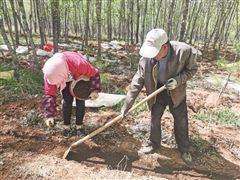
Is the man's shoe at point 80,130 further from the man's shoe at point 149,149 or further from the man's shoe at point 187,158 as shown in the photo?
the man's shoe at point 187,158

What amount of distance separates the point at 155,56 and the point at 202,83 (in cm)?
582

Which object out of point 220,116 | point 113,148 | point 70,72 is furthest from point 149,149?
point 220,116

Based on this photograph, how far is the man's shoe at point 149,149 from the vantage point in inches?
208

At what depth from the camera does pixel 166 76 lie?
4.66 metres

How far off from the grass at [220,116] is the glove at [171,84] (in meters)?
2.41

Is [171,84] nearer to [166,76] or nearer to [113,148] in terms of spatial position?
[166,76]

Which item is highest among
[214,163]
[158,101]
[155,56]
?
[155,56]

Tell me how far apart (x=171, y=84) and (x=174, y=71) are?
0.26 m

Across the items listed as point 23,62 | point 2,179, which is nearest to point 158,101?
point 2,179

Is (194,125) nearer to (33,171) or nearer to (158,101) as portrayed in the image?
(158,101)

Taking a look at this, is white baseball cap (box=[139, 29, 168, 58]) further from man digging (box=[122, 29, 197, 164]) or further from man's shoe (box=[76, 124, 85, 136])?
man's shoe (box=[76, 124, 85, 136])

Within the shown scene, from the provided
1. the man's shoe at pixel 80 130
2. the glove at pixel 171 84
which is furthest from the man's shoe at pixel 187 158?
the man's shoe at pixel 80 130

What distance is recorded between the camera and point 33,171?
180 inches

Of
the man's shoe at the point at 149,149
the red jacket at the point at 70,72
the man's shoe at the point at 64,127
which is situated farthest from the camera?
the man's shoe at the point at 64,127
